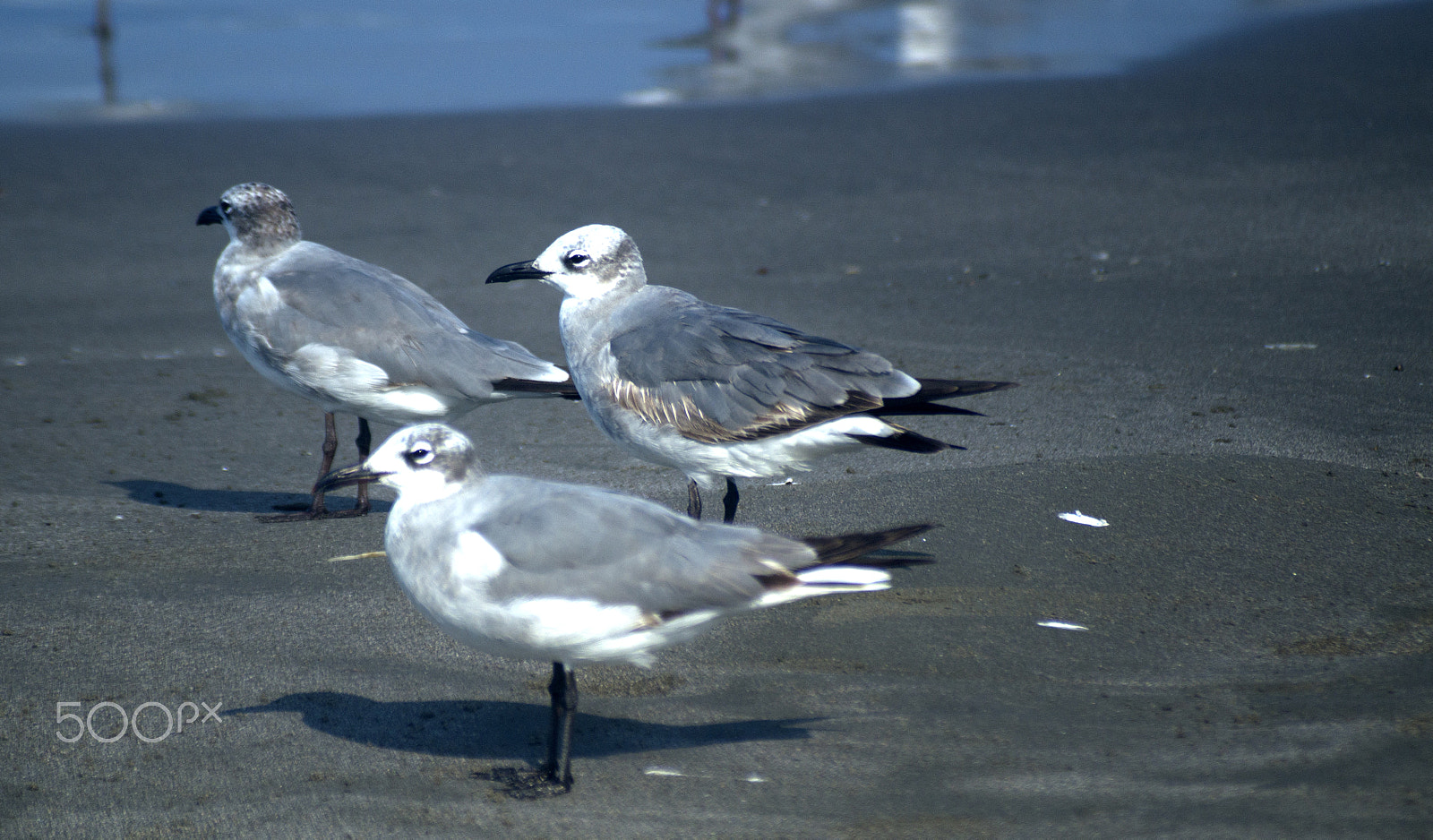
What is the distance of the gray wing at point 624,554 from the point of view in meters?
3.31

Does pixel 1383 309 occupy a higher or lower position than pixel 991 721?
higher

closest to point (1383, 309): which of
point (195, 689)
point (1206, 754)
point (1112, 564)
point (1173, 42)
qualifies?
point (1112, 564)

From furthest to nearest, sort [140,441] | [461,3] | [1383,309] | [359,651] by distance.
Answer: [461,3] < [1383,309] < [140,441] < [359,651]

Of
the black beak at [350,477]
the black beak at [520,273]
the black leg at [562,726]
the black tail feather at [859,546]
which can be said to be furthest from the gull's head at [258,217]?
the black tail feather at [859,546]

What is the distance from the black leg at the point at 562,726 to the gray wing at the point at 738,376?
143 centimetres

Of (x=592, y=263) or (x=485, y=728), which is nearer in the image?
(x=485, y=728)

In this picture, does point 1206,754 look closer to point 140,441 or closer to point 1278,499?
point 1278,499

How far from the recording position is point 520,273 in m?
5.45

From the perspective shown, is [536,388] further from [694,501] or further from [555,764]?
[555,764]

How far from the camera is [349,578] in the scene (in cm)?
481

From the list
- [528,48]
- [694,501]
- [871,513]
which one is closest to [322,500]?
[694,501]

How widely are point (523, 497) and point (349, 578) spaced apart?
1642 millimetres

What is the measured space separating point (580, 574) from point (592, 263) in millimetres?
2250

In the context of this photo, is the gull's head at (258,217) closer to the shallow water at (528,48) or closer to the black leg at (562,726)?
the black leg at (562,726)
